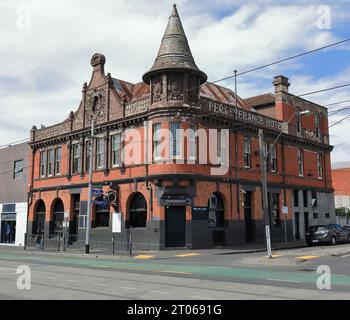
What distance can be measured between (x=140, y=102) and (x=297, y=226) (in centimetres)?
1774

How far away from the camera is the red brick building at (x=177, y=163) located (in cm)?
2838

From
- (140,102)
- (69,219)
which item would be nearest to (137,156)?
(140,102)

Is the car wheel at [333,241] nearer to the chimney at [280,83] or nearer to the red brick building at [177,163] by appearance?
the red brick building at [177,163]

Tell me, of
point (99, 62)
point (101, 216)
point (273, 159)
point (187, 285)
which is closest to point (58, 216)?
point (101, 216)

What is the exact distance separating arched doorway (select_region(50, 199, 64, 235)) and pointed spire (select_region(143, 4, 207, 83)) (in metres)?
13.9

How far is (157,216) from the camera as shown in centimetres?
2795

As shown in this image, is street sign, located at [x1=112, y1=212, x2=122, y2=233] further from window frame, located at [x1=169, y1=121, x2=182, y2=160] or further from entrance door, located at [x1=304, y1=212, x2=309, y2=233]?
Result: entrance door, located at [x1=304, y1=212, x2=309, y2=233]

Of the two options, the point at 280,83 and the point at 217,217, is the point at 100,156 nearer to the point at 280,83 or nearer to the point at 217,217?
the point at 217,217

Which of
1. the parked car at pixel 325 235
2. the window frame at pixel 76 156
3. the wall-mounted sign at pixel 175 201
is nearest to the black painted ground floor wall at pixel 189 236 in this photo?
the wall-mounted sign at pixel 175 201

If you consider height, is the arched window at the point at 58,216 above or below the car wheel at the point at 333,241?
above

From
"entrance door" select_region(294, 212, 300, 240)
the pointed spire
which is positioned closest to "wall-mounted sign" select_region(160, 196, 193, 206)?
the pointed spire

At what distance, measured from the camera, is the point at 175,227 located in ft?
92.2

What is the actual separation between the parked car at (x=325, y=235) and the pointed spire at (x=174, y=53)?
13.3m

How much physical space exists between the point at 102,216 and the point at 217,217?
8758 mm
